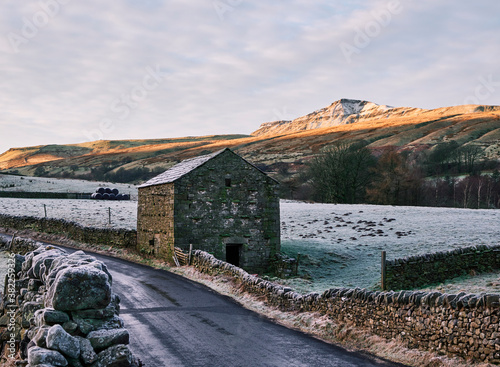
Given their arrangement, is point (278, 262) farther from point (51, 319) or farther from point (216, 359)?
point (51, 319)

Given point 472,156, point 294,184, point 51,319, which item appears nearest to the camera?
point 51,319

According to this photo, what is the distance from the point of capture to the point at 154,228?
25188 mm

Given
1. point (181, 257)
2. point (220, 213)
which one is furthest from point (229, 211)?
point (181, 257)

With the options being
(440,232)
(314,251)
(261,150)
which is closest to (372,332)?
(314,251)

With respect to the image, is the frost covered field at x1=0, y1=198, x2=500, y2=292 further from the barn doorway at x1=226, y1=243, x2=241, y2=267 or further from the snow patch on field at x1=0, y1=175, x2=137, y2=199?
the snow patch on field at x1=0, y1=175, x2=137, y2=199

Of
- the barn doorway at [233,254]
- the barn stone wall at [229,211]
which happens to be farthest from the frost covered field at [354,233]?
the barn doorway at [233,254]

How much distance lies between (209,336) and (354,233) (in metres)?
23.1

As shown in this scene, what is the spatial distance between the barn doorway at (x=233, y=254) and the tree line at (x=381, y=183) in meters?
29.8

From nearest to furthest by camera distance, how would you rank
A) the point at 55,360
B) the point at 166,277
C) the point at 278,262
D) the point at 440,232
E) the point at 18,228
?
the point at 55,360
the point at 166,277
the point at 278,262
the point at 440,232
the point at 18,228

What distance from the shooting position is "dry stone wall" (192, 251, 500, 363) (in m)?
7.82

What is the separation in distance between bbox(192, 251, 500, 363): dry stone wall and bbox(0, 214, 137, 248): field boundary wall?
17.6 metres

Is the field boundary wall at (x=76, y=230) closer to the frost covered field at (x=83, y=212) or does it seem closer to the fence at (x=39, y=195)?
the frost covered field at (x=83, y=212)

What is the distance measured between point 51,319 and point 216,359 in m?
3.98

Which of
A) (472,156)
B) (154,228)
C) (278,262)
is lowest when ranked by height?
(278,262)
